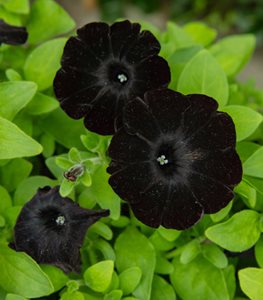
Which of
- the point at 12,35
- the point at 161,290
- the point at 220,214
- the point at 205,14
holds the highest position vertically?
the point at 12,35

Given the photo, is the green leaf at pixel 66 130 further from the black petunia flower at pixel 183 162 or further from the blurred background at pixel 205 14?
the blurred background at pixel 205 14

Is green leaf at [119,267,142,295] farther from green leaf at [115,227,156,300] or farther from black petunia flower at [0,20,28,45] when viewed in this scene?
black petunia flower at [0,20,28,45]

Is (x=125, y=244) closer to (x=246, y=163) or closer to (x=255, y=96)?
(x=246, y=163)

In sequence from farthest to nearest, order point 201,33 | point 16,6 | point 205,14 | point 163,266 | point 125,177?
1. point 205,14
2. point 201,33
3. point 16,6
4. point 163,266
5. point 125,177

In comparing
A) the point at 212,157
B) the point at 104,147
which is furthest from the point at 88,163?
the point at 212,157

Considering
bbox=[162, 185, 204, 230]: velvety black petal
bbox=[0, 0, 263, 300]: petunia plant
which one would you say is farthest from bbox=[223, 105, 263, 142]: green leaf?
bbox=[162, 185, 204, 230]: velvety black petal

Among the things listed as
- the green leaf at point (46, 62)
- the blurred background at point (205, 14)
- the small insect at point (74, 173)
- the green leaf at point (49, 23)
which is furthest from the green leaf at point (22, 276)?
the blurred background at point (205, 14)

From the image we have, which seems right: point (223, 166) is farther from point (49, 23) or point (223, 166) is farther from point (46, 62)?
point (49, 23)

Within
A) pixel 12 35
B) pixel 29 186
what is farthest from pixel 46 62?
pixel 29 186
